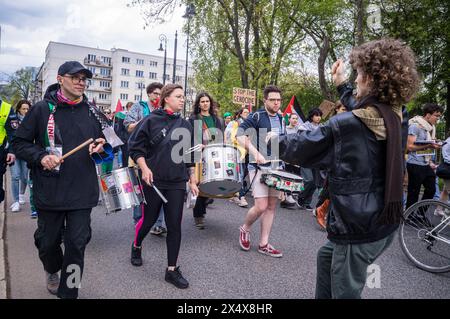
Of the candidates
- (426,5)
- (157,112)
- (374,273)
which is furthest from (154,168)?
(426,5)

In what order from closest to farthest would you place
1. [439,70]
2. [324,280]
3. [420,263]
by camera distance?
[324,280] → [420,263] → [439,70]

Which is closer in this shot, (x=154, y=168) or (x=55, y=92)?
(x=55, y=92)

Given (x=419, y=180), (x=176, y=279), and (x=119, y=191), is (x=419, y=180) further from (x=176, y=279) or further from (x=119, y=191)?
(x=119, y=191)

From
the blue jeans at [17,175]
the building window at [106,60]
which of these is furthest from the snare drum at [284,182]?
the building window at [106,60]

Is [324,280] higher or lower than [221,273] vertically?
higher

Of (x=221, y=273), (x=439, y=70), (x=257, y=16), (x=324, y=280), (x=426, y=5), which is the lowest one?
(x=221, y=273)

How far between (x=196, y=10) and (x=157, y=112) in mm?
16259

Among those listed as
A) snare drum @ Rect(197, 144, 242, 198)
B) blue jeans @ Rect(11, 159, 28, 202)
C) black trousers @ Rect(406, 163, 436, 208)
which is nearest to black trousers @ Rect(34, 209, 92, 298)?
snare drum @ Rect(197, 144, 242, 198)

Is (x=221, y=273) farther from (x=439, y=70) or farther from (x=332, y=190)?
(x=439, y=70)

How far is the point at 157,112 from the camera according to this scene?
4.16 meters

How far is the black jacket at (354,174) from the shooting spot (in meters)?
2.15

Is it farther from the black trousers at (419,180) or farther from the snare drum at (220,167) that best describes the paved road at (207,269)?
the black trousers at (419,180)

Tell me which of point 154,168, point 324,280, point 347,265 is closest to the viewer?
point 347,265

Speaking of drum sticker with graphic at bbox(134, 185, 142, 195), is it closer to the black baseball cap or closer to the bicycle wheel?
the black baseball cap
